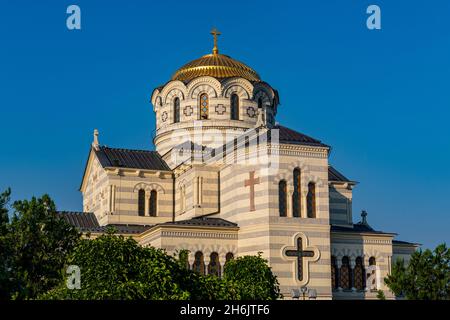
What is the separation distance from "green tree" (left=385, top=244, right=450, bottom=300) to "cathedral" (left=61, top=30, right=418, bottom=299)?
682cm

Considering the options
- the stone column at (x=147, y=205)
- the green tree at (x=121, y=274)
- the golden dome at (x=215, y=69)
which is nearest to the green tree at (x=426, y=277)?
the green tree at (x=121, y=274)

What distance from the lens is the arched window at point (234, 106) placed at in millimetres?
51250

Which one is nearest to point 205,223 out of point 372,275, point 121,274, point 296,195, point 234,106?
point 296,195

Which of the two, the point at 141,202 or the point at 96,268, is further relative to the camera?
the point at 141,202

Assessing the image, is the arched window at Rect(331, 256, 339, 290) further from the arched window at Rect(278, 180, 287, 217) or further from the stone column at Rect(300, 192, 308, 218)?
the arched window at Rect(278, 180, 287, 217)

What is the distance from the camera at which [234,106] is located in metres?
51.5

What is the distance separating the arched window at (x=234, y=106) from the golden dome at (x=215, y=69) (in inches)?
60.1

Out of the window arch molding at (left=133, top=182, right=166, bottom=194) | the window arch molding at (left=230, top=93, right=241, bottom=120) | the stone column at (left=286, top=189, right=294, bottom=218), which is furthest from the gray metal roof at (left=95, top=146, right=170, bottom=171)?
the stone column at (left=286, top=189, right=294, bottom=218)

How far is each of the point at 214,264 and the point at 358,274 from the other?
8.56 m

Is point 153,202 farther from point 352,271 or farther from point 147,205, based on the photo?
point 352,271

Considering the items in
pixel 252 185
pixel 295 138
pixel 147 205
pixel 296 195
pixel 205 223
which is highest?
pixel 295 138

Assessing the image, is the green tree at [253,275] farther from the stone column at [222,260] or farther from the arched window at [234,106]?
the arched window at [234,106]
